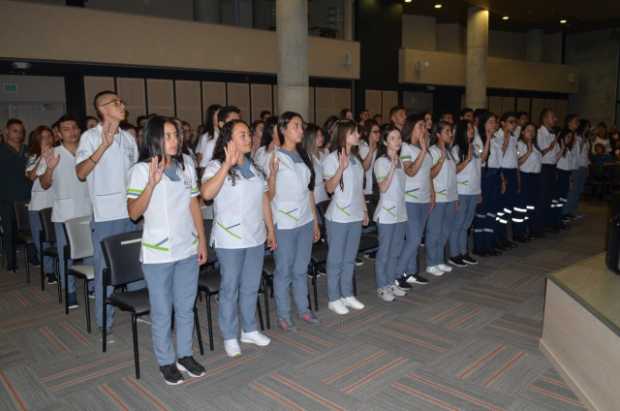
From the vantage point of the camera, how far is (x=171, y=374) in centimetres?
310

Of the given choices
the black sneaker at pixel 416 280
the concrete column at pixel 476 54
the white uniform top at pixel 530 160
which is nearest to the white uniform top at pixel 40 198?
the black sneaker at pixel 416 280

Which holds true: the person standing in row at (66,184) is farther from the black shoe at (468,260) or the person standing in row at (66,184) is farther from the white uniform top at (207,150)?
the black shoe at (468,260)

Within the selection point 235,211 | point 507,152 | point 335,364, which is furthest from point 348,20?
point 335,364

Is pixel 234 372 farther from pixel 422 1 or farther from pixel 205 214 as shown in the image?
pixel 422 1

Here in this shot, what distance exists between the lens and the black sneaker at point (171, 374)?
3100 mm

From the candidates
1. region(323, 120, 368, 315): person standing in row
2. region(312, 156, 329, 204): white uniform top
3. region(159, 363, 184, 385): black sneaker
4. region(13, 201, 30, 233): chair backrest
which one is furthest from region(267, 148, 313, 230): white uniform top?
region(13, 201, 30, 233): chair backrest

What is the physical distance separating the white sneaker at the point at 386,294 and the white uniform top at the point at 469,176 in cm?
157

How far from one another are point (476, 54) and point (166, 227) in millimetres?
12340

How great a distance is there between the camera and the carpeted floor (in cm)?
293

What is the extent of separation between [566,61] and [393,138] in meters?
17.5

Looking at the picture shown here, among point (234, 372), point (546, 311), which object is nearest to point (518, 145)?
point (546, 311)

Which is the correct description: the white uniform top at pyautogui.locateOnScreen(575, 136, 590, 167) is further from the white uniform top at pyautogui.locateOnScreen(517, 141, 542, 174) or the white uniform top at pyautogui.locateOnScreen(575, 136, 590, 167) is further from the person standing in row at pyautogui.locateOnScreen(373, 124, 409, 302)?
the person standing in row at pyautogui.locateOnScreen(373, 124, 409, 302)

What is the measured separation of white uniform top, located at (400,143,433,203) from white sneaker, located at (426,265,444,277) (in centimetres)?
97

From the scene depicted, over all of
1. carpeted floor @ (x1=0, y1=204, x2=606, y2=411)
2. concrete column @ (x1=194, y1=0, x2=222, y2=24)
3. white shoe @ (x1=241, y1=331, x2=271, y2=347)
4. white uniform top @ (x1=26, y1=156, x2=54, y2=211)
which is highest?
concrete column @ (x1=194, y1=0, x2=222, y2=24)
